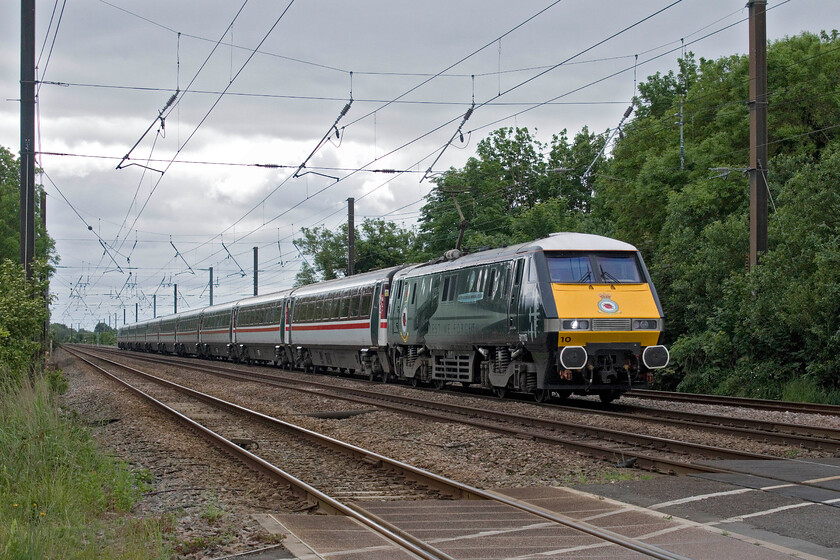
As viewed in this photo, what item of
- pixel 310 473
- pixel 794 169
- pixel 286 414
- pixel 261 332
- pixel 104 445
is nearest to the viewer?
pixel 310 473

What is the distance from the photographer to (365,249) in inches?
2422

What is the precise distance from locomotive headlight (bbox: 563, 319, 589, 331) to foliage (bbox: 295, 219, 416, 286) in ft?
135

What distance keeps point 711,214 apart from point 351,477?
23504 millimetres

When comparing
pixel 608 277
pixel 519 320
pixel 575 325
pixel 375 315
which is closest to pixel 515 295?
pixel 519 320

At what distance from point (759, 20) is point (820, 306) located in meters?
7.03

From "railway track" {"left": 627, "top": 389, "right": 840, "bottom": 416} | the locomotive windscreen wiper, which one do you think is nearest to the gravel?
"railway track" {"left": 627, "top": 389, "right": 840, "bottom": 416}

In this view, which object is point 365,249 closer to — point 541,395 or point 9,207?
point 9,207

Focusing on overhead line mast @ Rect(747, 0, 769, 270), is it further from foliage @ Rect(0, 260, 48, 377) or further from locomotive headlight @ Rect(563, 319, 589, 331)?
foliage @ Rect(0, 260, 48, 377)

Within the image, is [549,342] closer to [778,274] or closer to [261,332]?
[778,274]

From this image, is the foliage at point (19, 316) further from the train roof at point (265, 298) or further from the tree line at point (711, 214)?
the train roof at point (265, 298)

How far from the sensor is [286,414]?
693 inches

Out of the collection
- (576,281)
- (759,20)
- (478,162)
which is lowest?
(576,281)

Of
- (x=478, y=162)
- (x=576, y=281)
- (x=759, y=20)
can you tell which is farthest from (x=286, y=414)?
(x=478, y=162)

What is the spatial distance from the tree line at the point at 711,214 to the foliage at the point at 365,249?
10 centimetres
